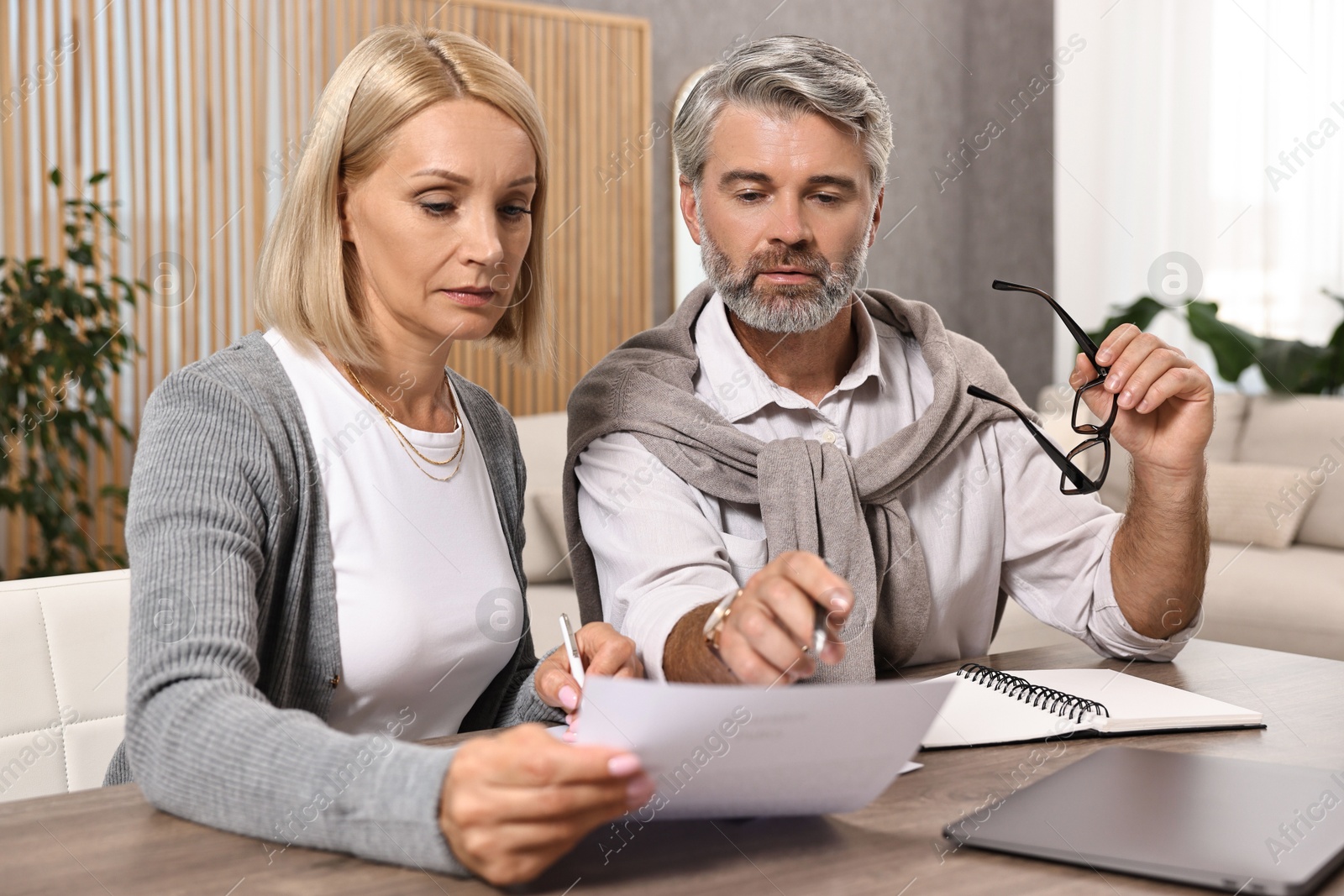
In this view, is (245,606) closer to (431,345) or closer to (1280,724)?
(431,345)

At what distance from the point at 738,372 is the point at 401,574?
1.89ft

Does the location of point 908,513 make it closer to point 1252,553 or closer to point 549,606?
point 549,606

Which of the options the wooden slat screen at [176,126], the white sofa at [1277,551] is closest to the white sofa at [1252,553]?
the white sofa at [1277,551]

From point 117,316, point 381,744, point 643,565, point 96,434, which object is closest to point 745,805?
point 381,744

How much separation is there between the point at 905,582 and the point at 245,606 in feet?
2.63

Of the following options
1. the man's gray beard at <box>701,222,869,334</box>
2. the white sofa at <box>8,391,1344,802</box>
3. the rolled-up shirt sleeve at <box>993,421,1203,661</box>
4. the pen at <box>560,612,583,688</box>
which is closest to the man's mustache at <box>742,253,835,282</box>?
the man's gray beard at <box>701,222,869,334</box>

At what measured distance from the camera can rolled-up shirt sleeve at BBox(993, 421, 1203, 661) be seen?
1.52 metres

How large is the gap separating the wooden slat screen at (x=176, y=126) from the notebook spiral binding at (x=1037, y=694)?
2.27m

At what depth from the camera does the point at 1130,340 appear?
1332mm

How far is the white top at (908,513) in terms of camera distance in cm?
144

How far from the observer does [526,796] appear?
0.71 meters

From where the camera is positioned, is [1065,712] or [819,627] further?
[1065,712]

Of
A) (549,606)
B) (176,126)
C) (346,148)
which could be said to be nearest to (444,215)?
(346,148)

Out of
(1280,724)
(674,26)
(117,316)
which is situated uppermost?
(674,26)
